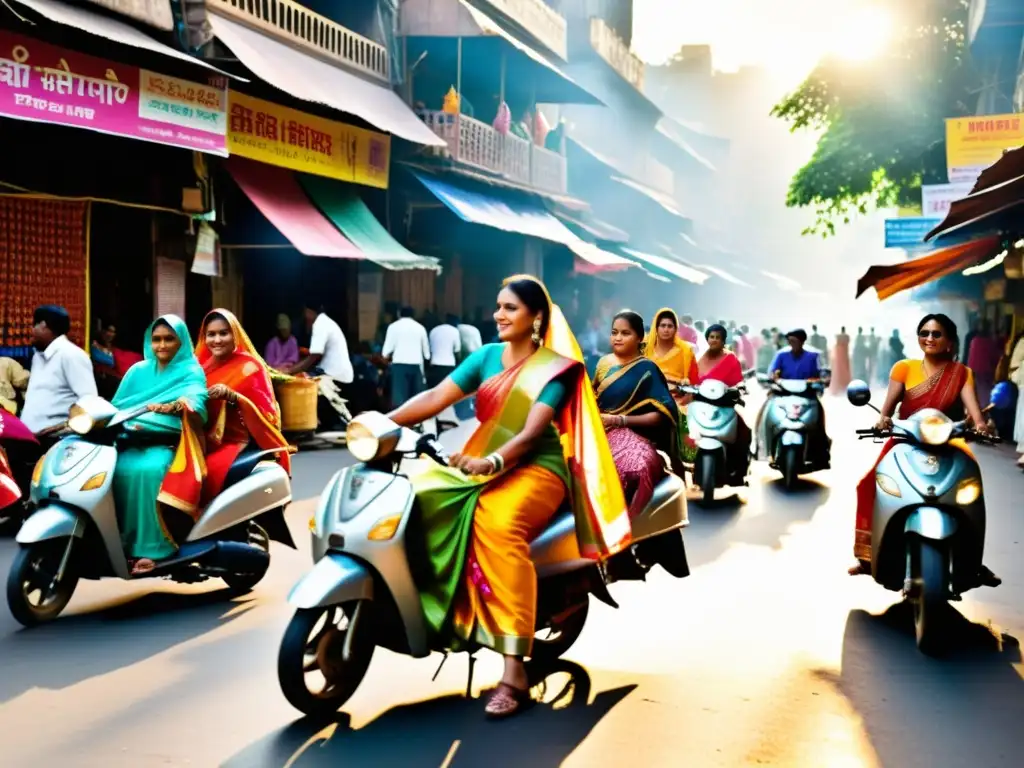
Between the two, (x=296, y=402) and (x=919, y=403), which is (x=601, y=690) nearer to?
(x=919, y=403)

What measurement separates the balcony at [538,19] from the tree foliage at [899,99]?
5.03 m

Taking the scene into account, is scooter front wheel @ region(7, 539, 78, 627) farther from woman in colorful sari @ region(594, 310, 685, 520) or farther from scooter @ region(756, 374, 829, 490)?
scooter @ region(756, 374, 829, 490)

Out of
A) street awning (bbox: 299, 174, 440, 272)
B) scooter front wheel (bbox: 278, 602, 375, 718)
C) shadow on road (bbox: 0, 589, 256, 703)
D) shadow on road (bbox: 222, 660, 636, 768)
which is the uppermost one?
street awning (bbox: 299, 174, 440, 272)

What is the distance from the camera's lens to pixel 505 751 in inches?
154

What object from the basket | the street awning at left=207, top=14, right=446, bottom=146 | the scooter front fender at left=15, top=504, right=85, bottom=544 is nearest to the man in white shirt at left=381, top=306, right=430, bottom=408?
the basket

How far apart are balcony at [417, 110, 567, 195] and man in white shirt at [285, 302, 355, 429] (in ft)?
18.8

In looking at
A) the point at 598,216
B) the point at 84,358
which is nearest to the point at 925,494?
the point at 84,358

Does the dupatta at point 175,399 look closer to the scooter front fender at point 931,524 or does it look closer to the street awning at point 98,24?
the scooter front fender at point 931,524

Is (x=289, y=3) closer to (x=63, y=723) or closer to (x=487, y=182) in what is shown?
(x=487, y=182)

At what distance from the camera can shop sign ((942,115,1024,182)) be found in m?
17.4

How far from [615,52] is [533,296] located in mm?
30516

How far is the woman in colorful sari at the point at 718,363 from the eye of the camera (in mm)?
10609

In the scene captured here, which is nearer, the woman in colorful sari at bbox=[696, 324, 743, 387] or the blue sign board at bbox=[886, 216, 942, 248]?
the woman in colorful sari at bbox=[696, 324, 743, 387]

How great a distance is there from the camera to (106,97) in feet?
34.9
